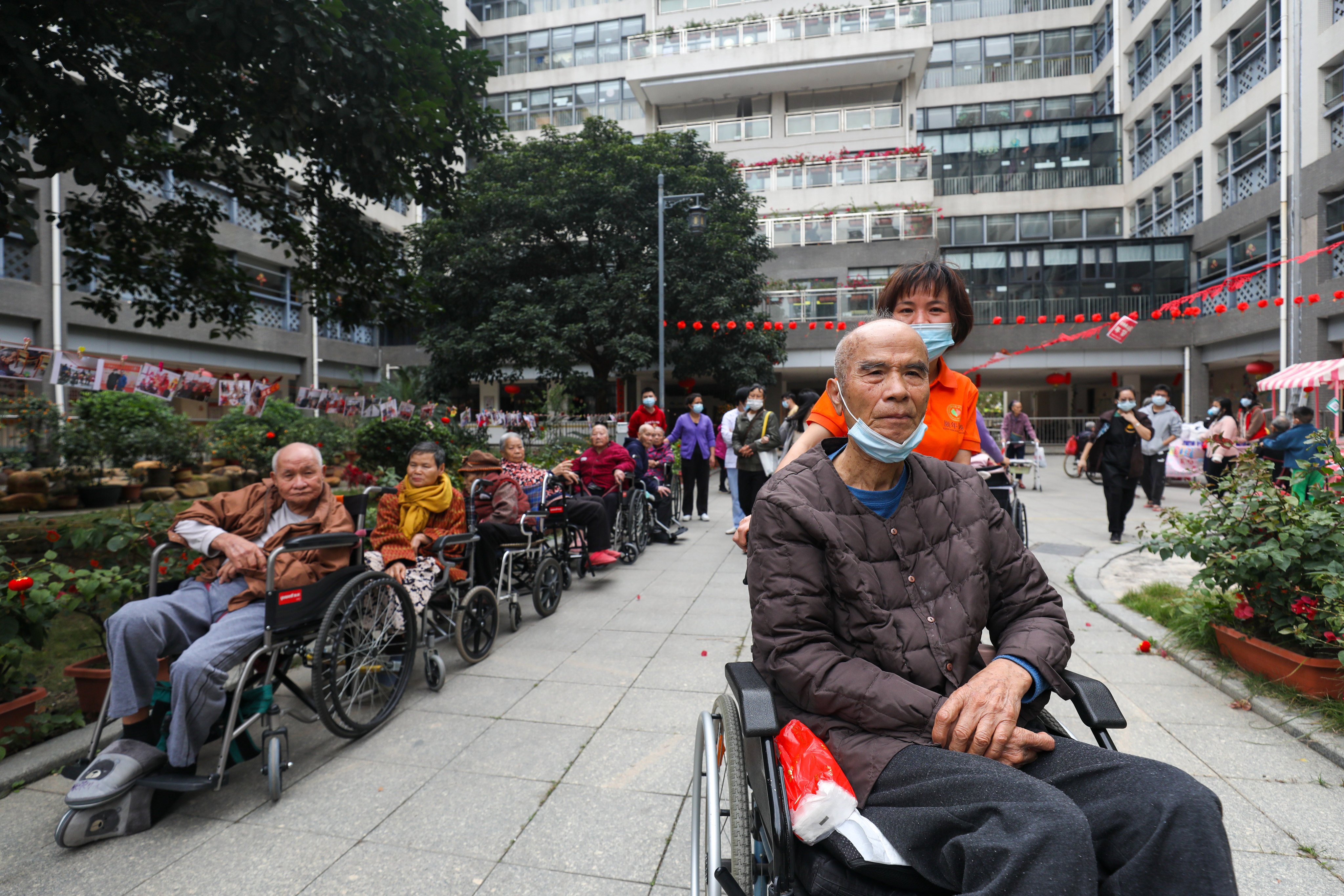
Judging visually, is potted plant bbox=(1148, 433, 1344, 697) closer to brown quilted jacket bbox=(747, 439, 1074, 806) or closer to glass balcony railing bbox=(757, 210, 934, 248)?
brown quilted jacket bbox=(747, 439, 1074, 806)

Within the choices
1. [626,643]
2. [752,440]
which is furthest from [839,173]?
[626,643]

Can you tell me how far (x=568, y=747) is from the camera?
3107mm

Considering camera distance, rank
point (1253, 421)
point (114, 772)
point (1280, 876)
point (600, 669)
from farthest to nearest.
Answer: point (1253, 421) < point (600, 669) < point (114, 772) < point (1280, 876)

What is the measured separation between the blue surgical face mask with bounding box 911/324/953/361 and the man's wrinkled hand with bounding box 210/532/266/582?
282 centimetres

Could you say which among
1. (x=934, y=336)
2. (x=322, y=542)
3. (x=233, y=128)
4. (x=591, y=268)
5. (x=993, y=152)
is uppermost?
(x=993, y=152)

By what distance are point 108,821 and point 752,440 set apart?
269 inches

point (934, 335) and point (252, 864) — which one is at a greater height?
point (934, 335)

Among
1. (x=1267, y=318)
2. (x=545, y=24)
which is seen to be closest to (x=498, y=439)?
(x=1267, y=318)

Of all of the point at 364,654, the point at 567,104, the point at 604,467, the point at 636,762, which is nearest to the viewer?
the point at 636,762

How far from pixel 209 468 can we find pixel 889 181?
23.1m

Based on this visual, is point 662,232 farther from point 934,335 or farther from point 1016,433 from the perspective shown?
point 934,335

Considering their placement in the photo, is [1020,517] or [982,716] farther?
[1020,517]

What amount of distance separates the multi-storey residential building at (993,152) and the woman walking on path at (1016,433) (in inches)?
323

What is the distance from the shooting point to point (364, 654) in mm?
3373
